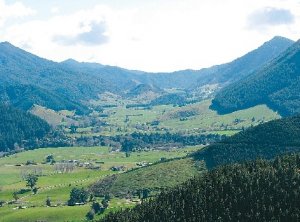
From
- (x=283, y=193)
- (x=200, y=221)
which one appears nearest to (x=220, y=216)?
(x=200, y=221)

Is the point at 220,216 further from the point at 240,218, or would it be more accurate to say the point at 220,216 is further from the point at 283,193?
the point at 283,193

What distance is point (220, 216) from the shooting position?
649ft

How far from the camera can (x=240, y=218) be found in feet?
636

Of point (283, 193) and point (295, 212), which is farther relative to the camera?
point (283, 193)

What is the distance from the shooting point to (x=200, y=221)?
199250mm

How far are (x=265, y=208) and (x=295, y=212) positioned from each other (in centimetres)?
1124

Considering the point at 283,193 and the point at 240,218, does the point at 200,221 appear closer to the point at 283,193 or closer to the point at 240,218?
the point at 240,218

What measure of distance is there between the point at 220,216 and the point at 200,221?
25.0ft

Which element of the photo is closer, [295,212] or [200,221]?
[295,212]

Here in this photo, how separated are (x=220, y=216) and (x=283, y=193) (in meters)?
24.8

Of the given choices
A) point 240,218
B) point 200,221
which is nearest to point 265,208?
point 240,218

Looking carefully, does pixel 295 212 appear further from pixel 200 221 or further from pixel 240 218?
pixel 200 221

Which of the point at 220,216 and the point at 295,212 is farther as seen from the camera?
the point at 220,216

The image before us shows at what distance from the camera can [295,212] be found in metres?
185
